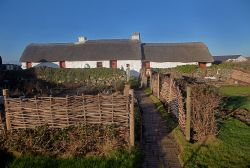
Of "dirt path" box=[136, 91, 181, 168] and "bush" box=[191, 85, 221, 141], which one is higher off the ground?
"bush" box=[191, 85, 221, 141]

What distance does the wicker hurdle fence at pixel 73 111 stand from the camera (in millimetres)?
8570

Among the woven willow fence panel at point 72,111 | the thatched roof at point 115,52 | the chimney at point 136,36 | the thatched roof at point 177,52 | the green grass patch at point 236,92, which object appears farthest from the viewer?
the chimney at point 136,36

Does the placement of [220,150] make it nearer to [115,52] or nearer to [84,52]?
[115,52]

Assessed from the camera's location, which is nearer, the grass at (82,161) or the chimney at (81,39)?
the grass at (82,161)

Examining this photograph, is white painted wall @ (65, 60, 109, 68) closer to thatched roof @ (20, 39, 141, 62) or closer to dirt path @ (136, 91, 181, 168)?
thatched roof @ (20, 39, 141, 62)

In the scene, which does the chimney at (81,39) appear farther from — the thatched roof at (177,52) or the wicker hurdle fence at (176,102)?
the wicker hurdle fence at (176,102)

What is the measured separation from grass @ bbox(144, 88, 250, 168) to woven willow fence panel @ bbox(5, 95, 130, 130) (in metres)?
2.04

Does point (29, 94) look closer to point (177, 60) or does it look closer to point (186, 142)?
point (186, 142)

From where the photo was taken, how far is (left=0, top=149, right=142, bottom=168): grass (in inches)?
289

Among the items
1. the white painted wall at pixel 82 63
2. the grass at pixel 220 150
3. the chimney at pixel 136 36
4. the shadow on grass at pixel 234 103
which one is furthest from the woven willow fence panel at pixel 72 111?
the chimney at pixel 136 36

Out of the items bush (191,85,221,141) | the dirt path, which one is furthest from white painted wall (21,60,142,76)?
bush (191,85,221,141)

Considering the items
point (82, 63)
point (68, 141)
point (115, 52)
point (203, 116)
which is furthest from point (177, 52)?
point (68, 141)

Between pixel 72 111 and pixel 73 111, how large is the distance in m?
0.03

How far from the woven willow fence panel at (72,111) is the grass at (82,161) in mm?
1096
